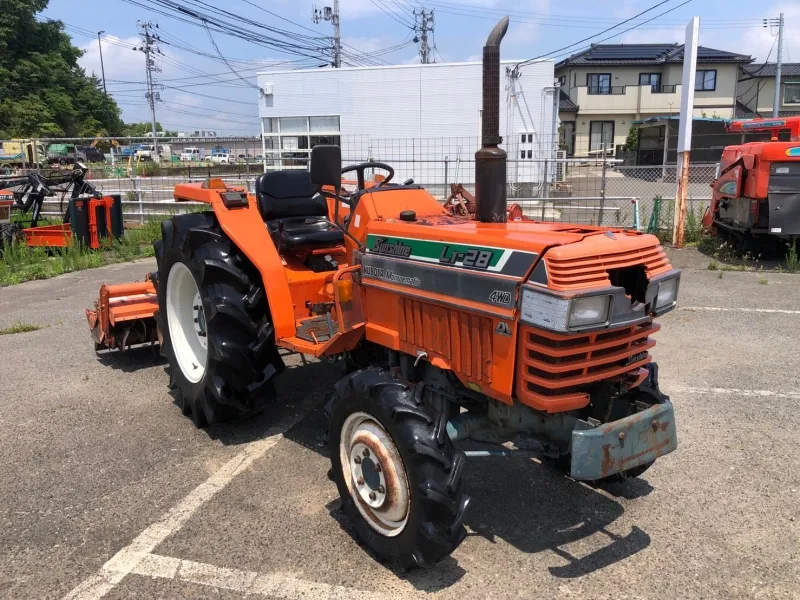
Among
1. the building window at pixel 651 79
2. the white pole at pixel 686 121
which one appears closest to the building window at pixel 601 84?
the building window at pixel 651 79

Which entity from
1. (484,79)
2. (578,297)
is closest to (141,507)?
(578,297)

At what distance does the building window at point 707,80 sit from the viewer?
129 feet

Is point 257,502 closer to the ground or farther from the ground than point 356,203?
closer to the ground

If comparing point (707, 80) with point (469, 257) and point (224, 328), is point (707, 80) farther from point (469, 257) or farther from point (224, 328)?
point (469, 257)

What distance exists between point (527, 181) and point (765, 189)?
23.1 ft

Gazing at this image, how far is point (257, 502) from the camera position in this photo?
10.9 ft

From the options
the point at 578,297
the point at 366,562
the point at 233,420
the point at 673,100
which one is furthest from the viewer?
the point at 673,100

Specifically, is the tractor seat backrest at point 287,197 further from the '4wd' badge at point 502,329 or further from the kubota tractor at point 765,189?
the kubota tractor at point 765,189

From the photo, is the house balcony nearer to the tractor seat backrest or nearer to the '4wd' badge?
the tractor seat backrest

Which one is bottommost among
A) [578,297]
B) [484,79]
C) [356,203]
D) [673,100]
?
[578,297]

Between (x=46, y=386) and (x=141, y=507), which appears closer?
(x=141, y=507)

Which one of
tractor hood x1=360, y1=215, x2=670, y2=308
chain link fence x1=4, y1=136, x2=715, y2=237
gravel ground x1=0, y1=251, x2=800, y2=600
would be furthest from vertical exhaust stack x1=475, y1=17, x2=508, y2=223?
chain link fence x1=4, y1=136, x2=715, y2=237

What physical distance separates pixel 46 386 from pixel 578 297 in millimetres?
4393

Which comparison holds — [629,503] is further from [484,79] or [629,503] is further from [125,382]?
[125,382]
